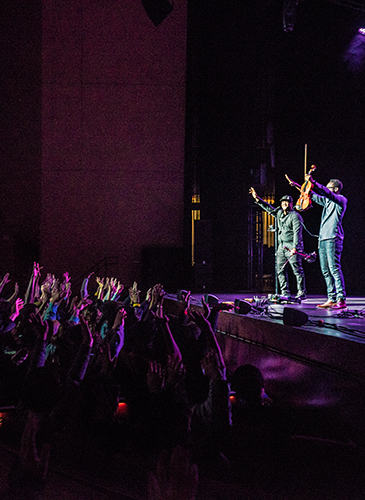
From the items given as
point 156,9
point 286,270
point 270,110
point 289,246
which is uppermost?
point 156,9

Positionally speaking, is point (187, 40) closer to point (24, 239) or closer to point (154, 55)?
point (154, 55)

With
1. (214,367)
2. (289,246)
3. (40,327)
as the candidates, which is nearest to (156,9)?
(289,246)

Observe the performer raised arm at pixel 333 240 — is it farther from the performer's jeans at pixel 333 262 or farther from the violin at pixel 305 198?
the violin at pixel 305 198

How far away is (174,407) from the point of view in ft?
7.14

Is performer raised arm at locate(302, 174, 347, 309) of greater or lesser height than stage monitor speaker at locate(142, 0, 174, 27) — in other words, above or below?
below

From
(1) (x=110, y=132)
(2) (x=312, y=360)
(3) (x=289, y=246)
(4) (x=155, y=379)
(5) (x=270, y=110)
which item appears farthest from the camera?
(1) (x=110, y=132)

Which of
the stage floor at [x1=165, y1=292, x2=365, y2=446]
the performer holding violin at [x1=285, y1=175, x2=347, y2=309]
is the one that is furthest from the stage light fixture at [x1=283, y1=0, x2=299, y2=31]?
the stage floor at [x1=165, y1=292, x2=365, y2=446]

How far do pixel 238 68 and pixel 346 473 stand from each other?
26.6ft

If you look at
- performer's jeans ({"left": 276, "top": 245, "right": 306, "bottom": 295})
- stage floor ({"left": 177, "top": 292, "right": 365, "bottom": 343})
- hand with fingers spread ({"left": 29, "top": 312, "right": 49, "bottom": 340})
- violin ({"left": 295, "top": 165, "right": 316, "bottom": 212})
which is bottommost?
stage floor ({"left": 177, "top": 292, "right": 365, "bottom": 343})

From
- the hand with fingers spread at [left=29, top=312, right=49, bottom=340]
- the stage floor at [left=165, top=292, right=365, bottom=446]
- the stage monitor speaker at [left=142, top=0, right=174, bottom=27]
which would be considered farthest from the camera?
the stage monitor speaker at [left=142, top=0, right=174, bottom=27]

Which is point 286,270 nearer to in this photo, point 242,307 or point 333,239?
point 333,239

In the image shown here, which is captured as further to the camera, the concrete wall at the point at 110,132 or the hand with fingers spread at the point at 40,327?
the concrete wall at the point at 110,132

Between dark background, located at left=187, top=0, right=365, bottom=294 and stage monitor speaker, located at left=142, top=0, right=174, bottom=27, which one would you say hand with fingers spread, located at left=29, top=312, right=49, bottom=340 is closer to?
stage monitor speaker, located at left=142, top=0, right=174, bottom=27

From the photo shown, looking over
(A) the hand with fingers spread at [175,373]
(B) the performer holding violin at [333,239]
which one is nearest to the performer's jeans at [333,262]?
(B) the performer holding violin at [333,239]
